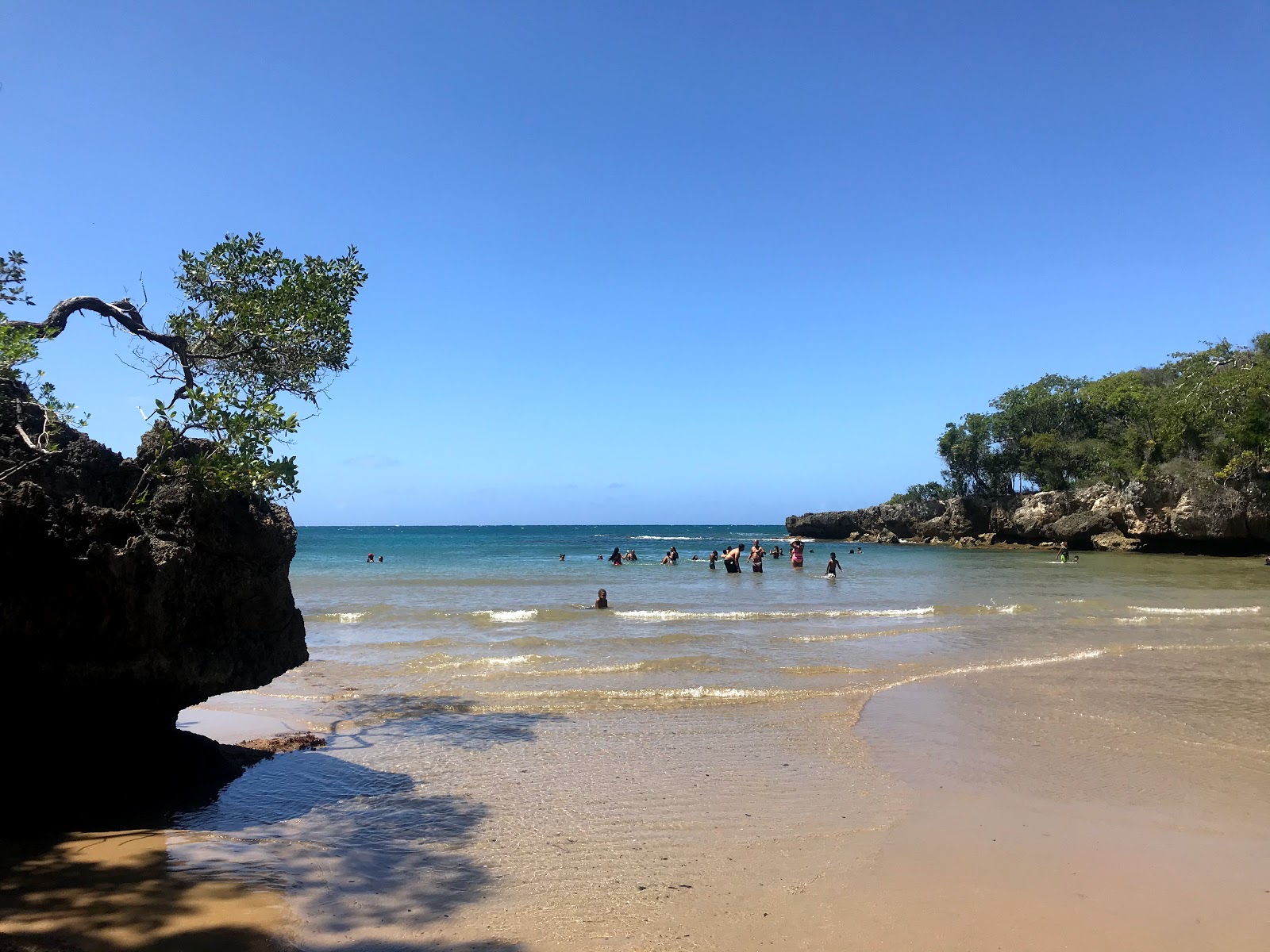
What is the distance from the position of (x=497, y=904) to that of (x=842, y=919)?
197cm

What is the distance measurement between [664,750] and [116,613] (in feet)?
16.2

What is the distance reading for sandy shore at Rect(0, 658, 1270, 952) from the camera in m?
4.07

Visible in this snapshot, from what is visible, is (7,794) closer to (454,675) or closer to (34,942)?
(34,942)

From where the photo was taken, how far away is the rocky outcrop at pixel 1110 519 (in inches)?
1597

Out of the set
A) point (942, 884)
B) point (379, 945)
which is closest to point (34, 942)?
point (379, 945)

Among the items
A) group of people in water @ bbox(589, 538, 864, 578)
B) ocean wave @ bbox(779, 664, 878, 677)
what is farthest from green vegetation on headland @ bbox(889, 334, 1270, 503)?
ocean wave @ bbox(779, 664, 878, 677)

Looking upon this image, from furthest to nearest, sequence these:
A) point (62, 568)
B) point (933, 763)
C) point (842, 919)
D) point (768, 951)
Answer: point (933, 763) → point (62, 568) → point (842, 919) → point (768, 951)

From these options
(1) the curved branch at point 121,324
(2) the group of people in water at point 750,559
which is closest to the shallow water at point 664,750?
(1) the curved branch at point 121,324

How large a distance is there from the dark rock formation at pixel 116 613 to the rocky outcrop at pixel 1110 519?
48295mm

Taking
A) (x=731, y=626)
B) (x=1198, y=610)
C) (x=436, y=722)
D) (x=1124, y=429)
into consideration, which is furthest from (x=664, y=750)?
(x=1124, y=429)

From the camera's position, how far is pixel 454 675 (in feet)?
38.8

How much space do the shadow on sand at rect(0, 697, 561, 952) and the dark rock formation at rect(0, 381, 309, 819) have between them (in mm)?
779

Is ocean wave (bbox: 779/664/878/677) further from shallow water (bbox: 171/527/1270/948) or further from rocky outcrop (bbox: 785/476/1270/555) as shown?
rocky outcrop (bbox: 785/476/1270/555)

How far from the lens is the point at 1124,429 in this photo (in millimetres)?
53125
